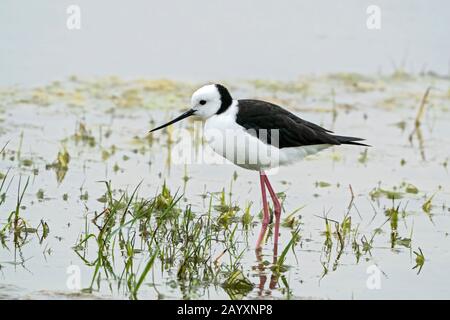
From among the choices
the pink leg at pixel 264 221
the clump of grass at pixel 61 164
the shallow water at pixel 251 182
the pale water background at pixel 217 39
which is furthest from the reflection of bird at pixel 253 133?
the pale water background at pixel 217 39

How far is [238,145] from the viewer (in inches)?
307

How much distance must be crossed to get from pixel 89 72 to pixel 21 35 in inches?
56.4

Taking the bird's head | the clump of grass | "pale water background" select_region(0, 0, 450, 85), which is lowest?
the clump of grass

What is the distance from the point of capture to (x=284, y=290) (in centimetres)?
654

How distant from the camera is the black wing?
7844mm

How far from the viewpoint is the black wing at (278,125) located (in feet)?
25.7

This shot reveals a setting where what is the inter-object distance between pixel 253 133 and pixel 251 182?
161 cm

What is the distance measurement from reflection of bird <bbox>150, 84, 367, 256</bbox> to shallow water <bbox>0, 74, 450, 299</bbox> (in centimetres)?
56

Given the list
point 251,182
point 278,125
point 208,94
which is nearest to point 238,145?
point 278,125

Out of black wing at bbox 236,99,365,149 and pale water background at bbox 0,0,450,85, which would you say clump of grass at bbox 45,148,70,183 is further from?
pale water background at bbox 0,0,450,85

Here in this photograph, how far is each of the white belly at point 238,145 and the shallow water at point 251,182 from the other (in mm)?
544

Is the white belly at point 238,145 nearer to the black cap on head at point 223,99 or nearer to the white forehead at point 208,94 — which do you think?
the black cap on head at point 223,99

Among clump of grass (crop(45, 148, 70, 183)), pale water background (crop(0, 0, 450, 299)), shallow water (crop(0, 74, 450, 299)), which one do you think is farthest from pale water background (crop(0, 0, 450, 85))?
clump of grass (crop(45, 148, 70, 183))
